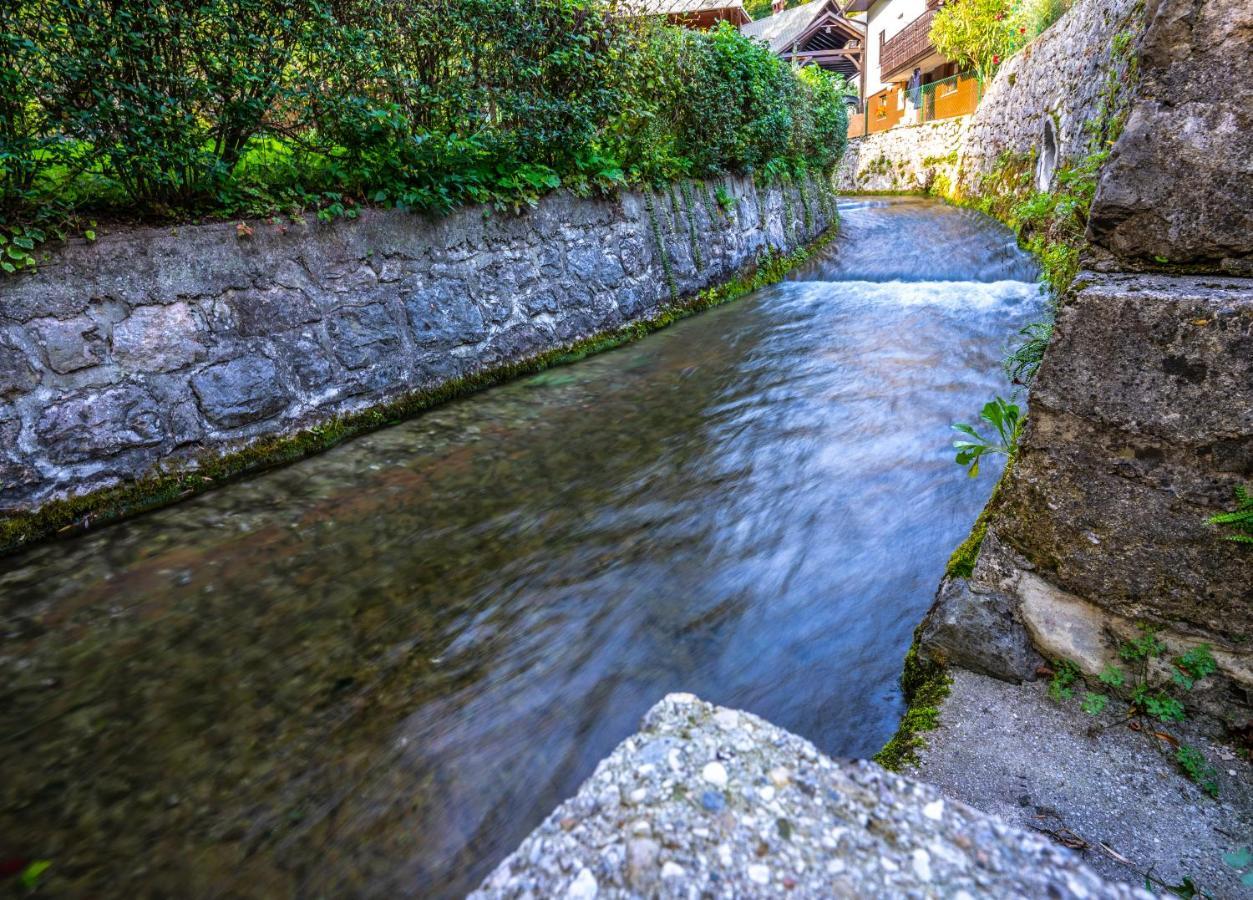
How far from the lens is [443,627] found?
289 cm

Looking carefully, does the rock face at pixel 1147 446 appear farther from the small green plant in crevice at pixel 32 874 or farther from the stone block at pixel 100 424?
the stone block at pixel 100 424

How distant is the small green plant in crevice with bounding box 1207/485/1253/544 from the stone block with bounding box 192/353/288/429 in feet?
15.8

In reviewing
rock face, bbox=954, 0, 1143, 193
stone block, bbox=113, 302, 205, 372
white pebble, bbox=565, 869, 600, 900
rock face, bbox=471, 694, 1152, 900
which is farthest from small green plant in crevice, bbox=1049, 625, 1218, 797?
rock face, bbox=954, 0, 1143, 193

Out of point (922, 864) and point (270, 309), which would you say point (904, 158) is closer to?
point (270, 309)

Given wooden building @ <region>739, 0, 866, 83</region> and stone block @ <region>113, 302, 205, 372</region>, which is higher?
wooden building @ <region>739, 0, 866, 83</region>

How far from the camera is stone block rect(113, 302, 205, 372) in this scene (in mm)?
3812

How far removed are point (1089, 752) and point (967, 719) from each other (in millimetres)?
294

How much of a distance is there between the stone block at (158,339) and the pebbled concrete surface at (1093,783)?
4.43 m

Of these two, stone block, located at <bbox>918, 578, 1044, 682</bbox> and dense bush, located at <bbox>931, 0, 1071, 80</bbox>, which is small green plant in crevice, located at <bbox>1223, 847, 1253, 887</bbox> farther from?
dense bush, located at <bbox>931, 0, 1071, 80</bbox>

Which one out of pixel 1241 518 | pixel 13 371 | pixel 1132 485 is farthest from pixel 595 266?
pixel 1241 518

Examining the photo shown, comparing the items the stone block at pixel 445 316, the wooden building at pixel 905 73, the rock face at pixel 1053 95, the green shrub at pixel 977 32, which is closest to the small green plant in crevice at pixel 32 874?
the stone block at pixel 445 316

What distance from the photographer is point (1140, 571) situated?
1781mm

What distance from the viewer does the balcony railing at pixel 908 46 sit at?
2520 centimetres

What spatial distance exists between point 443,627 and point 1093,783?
235 centimetres
